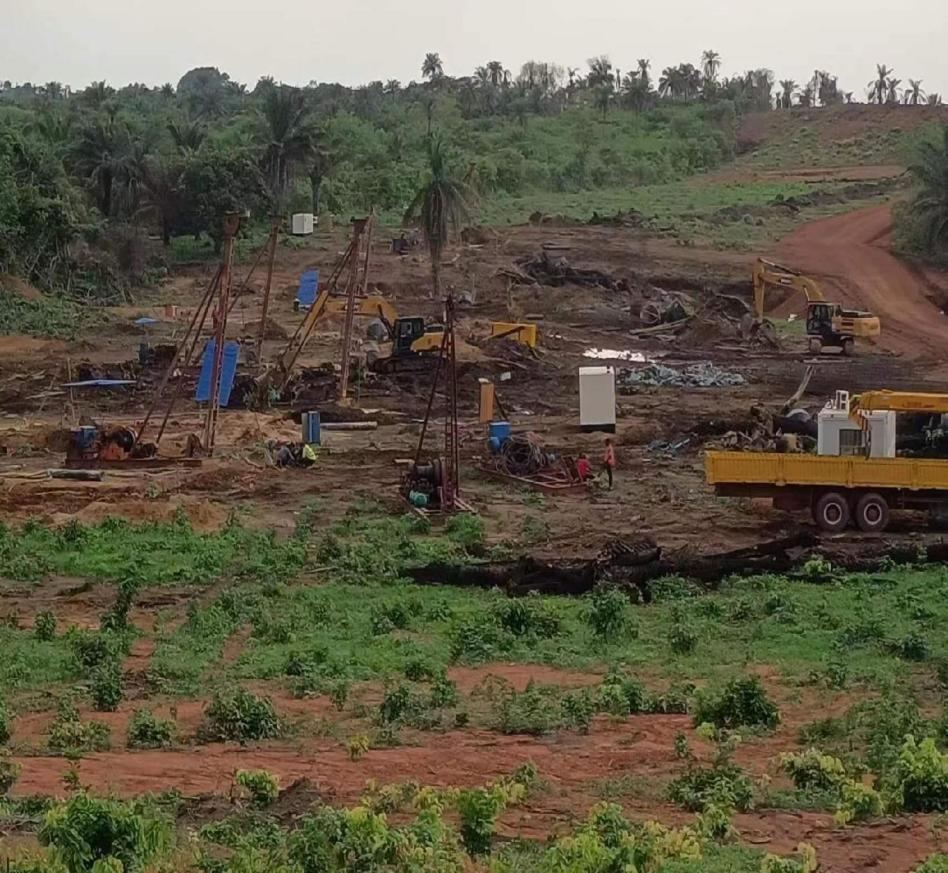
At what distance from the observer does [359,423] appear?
37875 mm

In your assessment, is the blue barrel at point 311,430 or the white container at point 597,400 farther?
the white container at point 597,400

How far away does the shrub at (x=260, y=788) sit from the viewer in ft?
44.1

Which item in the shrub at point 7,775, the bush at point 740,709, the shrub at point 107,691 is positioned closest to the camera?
the shrub at point 7,775

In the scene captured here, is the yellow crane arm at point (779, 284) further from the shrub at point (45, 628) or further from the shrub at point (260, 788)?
the shrub at point (260, 788)

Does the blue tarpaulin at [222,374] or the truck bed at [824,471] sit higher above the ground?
the blue tarpaulin at [222,374]

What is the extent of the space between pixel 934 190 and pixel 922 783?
54528 mm

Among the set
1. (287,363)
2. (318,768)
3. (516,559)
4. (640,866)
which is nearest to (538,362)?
(287,363)

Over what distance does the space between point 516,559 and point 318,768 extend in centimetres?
1024

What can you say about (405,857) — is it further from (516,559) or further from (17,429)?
(17,429)

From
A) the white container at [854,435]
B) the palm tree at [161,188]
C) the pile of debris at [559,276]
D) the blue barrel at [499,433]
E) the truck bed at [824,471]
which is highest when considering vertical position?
the palm tree at [161,188]

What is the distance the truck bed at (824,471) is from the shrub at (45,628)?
11.4 metres

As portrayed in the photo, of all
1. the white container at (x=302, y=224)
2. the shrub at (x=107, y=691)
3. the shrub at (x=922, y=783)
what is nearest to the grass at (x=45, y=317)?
the white container at (x=302, y=224)

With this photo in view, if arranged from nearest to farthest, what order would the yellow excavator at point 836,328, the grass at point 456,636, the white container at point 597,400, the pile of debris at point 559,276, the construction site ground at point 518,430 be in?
the construction site ground at point 518,430
the grass at point 456,636
the white container at point 597,400
the yellow excavator at point 836,328
the pile of debris at point 559,276

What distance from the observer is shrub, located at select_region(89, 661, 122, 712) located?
17.5 metres
